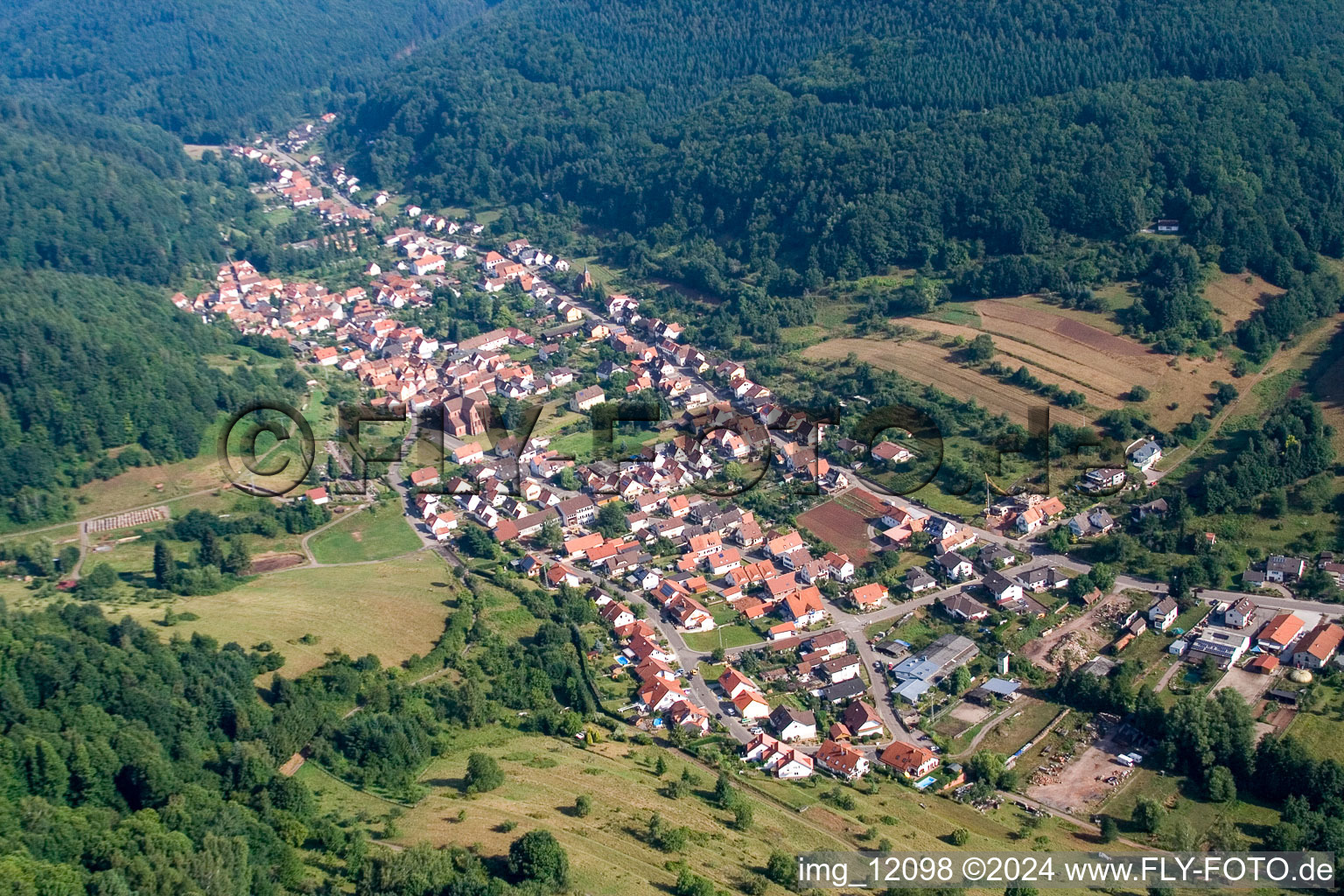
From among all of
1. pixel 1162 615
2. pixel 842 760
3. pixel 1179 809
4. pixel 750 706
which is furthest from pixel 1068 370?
pixel 842 760

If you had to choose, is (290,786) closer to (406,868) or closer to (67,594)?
(406,868)

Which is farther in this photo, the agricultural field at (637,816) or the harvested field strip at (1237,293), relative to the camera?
the harvested field strip at (1237,293)

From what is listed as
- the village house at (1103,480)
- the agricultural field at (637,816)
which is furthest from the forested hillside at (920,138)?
the agricultural field at (637,816)

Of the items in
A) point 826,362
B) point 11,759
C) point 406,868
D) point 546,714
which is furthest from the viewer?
point 826,362

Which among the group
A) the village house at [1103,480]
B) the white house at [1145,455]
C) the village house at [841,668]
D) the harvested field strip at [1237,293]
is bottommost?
the village house at [841,668]

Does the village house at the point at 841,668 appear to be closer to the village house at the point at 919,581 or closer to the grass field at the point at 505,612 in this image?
the village house at the point at 919,581

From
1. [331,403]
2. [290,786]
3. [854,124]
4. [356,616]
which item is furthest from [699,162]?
[290,786]

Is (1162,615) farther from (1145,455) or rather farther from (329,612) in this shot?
(329,612)
